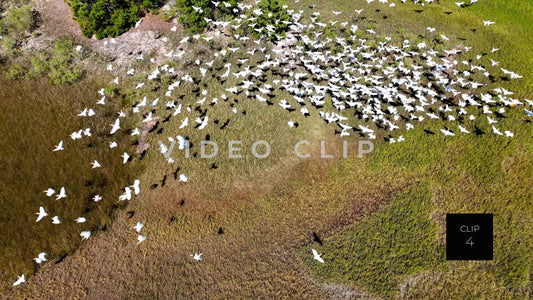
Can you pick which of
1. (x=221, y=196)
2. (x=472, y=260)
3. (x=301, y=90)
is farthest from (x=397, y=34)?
(x=221, y=196)

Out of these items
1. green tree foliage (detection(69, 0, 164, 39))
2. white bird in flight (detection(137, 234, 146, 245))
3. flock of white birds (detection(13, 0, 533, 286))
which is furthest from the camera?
green tree foliage (detection(69, 0, 164, 39))

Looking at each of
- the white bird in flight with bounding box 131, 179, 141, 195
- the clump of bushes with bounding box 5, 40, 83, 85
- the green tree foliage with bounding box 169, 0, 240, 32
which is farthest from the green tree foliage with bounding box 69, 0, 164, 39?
the white bird in flight with bounding box 131, 179, 141, 195

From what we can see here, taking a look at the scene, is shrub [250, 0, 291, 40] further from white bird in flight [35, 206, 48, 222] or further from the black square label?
white bird in flight [35, 206, 48, 222]

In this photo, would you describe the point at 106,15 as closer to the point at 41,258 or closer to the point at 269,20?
the point at 269,20

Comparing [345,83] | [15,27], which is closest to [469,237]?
[345,83]

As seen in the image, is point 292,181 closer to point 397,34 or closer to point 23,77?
point 397,34

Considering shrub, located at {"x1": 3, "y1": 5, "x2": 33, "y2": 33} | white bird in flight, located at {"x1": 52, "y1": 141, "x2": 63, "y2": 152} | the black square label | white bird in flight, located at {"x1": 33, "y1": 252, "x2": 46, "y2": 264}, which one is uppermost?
shrub, located at {"x1": 3, "y1": 5, "x2": 33, "y2": 33}
